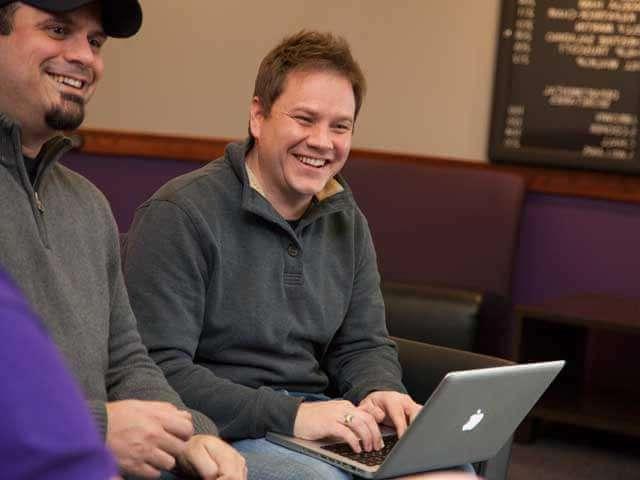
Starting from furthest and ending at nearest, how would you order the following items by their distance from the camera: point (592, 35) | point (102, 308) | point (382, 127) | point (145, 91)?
point (145, 91)
point (382, 127)
point (592, 35)
point (102, 308)

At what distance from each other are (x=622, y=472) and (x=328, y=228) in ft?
6.76

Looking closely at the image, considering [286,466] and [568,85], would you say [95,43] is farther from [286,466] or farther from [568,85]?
[568,85]

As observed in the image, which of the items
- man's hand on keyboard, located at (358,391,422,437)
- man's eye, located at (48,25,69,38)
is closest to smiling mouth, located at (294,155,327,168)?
man's hand on keyboard, located at (358,391,422,437)

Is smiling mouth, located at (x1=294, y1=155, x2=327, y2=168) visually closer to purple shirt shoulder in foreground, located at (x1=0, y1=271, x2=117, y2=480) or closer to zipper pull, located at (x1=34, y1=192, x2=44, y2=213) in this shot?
zipper pull, located at (x1=34, y1=192, x2=44, y2=213)

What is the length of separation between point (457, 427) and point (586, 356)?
2746mm

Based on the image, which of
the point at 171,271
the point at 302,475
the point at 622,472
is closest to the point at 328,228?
the point at 171,271

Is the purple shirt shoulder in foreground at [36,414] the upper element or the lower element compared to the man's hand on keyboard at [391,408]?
upper

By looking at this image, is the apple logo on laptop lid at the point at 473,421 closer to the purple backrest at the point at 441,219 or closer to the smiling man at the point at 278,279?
the smiling man at the point at 278,279

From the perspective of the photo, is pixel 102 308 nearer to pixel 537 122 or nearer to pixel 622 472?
pixel 622 472

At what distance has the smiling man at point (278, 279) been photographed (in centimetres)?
232

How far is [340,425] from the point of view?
2262 millimetres

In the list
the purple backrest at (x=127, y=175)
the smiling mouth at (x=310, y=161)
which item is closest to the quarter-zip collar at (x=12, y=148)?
the smiling mouth at (x=310, y=161)

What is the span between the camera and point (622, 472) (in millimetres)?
4219

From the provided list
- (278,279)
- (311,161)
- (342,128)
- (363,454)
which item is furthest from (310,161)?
(363,454)
